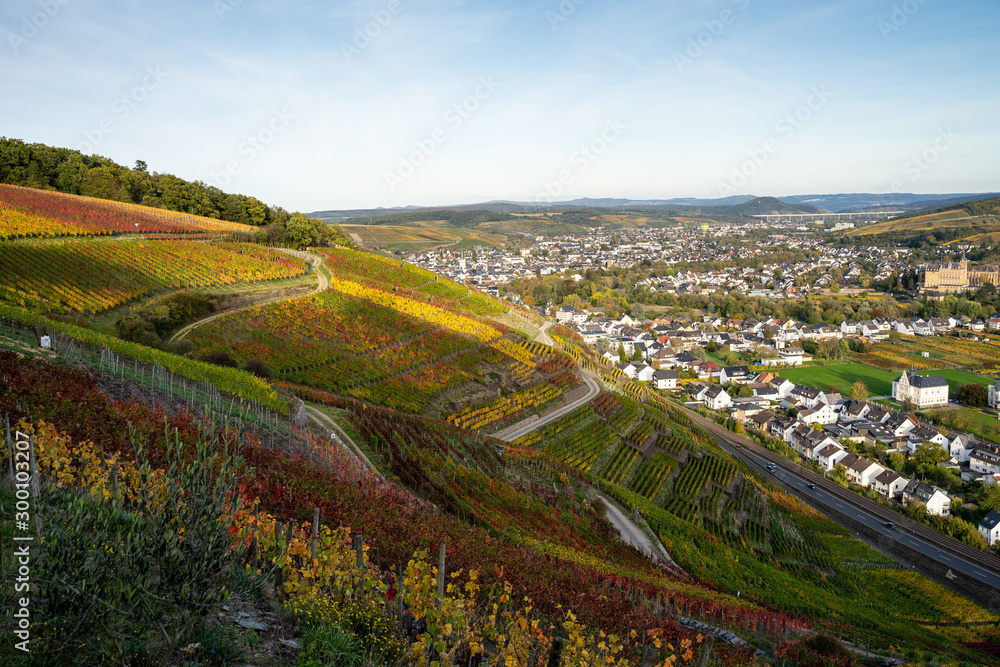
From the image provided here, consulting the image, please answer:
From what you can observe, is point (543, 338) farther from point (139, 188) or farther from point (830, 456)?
point (139, 188)

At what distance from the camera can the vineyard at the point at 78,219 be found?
1272 inches

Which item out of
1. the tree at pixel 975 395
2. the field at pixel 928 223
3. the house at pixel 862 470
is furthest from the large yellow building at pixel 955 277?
the house at pixel 862 470

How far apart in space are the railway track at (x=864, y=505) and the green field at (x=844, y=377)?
66.5 feet

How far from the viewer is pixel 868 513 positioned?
113 feet

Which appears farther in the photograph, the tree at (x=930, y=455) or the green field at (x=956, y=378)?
the green field at (x=956, y=378)

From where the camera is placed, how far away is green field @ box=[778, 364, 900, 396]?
199 ft

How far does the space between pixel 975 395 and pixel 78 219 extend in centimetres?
7731

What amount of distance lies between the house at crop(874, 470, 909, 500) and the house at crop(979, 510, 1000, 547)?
5.43 m

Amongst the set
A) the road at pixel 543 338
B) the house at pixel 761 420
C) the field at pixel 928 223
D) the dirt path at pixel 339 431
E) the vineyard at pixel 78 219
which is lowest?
the house at pixel 761 420

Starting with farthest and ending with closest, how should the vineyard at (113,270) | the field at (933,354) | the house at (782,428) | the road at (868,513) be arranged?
1. the field at (933,354)
2. the house at (782,428)
3. the road at (868,513)
4. the vineyard at (113,270)

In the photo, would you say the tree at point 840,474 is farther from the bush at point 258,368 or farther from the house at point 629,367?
the bush at point 258,368

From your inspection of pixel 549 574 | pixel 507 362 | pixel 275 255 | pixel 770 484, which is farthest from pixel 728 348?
pixel 549 574

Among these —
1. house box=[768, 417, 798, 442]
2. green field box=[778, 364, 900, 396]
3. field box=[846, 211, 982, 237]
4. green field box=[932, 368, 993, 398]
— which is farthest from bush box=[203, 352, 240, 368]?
field box=[846, 211, 982, 237]

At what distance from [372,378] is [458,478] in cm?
1152
